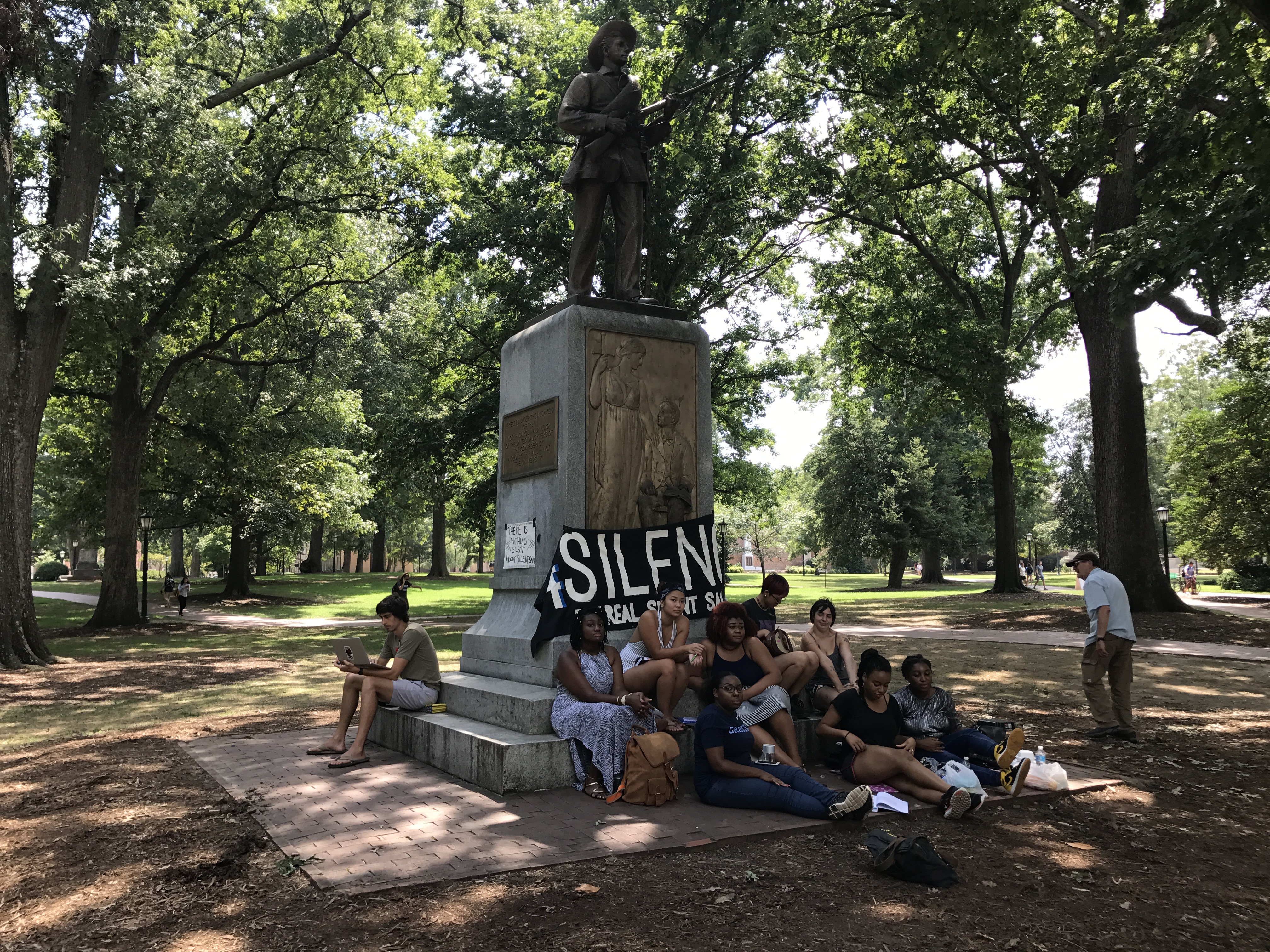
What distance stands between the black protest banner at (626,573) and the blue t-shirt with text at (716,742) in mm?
1194

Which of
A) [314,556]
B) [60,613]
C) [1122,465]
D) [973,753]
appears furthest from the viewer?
[314,556]

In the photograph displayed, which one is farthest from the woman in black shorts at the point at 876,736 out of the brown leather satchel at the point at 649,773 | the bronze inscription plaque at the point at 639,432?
the bronze inscription plaque at the point at 639,432

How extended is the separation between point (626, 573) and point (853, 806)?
2.93m

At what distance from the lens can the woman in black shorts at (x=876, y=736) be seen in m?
6.06

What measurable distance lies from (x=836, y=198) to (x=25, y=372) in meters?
18.4

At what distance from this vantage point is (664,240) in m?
21.6

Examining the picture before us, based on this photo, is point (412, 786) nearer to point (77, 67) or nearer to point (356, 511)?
point (77, 67)

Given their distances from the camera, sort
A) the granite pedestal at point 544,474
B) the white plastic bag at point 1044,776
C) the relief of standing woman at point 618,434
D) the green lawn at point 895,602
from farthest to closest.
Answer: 1. the green lawn at point 895,602
2. the relief of standing woman at point 618,434
3. the granite pedestal at point 544,474
4. the white plastic bag at point 1044,776

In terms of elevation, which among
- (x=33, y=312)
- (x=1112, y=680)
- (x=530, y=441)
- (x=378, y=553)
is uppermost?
(x=33, y=312)

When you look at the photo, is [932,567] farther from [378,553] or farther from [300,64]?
[300,64]

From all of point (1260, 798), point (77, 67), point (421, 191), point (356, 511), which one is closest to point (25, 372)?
point (77, 67)

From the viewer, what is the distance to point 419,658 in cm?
788

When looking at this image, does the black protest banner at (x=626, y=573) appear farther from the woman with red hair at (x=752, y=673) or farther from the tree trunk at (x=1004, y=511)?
the tree trunk at (x=1004, y=511)

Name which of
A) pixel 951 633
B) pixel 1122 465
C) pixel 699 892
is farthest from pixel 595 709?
pixel 1122 465
